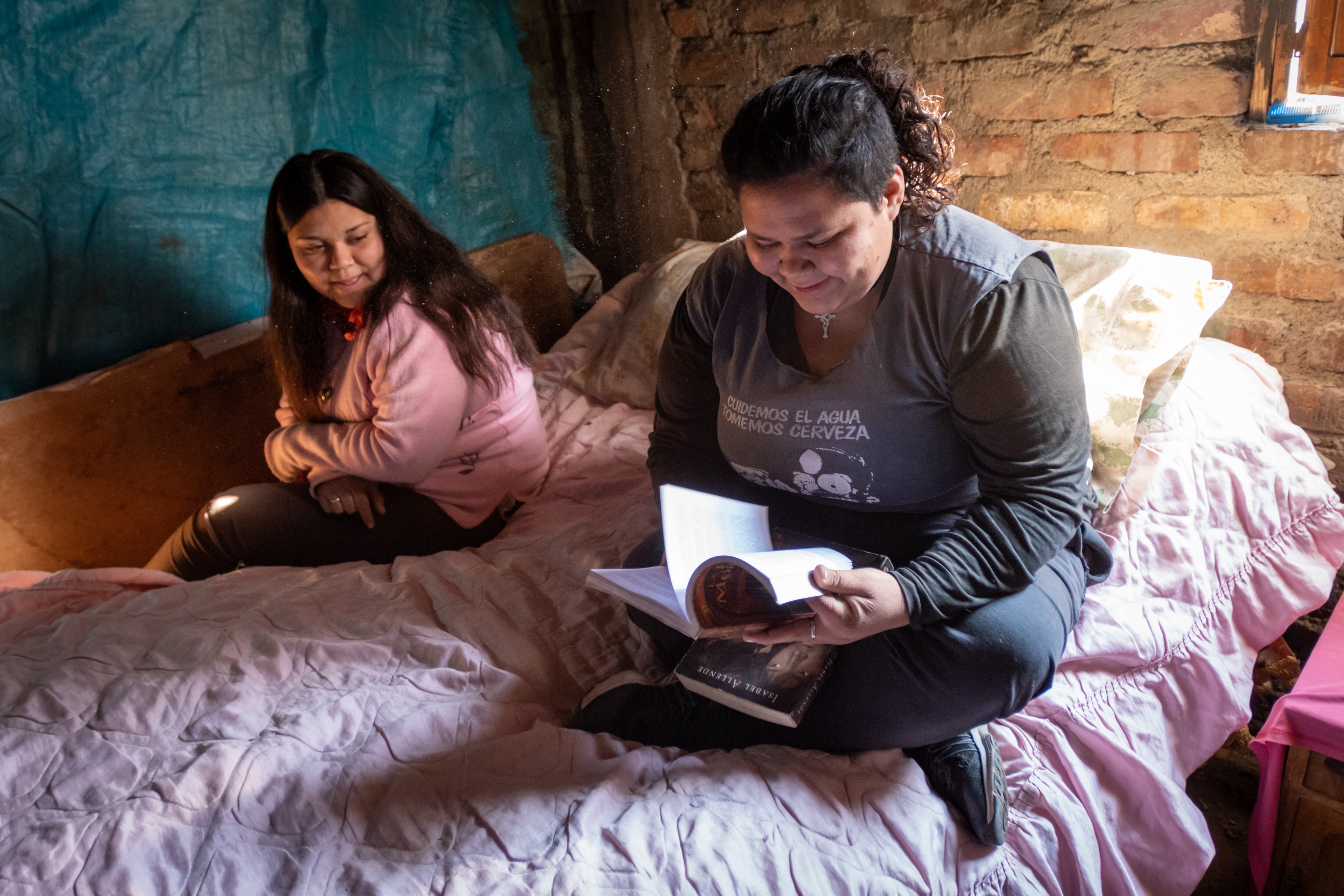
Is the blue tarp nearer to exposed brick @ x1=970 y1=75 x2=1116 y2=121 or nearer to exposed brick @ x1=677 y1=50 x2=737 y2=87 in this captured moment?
exposed brick @ x1=677 y1=50 x2=737 y2=87

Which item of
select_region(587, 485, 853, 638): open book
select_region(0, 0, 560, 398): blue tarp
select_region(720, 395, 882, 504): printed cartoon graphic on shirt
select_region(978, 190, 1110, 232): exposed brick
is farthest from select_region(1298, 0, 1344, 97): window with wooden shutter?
select_region(0, 0, 560, 398): blue tarp

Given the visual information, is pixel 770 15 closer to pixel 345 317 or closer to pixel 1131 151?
pixel 1131 151

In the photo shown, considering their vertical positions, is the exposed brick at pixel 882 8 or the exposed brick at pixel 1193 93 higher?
the exposed brick at pixel 882 8

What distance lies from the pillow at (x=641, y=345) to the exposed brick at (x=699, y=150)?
343 mm

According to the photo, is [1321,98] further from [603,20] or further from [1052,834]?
[603,20]

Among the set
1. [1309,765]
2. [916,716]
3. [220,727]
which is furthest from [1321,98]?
[220,727]

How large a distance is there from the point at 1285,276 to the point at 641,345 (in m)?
1.26

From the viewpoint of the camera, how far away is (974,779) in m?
0.97

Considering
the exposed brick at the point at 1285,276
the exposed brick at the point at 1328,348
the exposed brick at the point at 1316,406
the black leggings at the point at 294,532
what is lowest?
the black leggings at the point at 294,532

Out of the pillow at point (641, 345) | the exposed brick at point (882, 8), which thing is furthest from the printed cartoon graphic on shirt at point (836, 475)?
the exposed brick at point (882, 8)

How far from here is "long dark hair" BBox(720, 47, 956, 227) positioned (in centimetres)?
91

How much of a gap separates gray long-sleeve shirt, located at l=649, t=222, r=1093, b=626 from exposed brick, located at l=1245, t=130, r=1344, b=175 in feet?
2.70

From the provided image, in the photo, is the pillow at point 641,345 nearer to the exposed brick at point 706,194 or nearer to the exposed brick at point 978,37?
the exposed brick at point 706,194

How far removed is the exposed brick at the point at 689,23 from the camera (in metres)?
2.17
